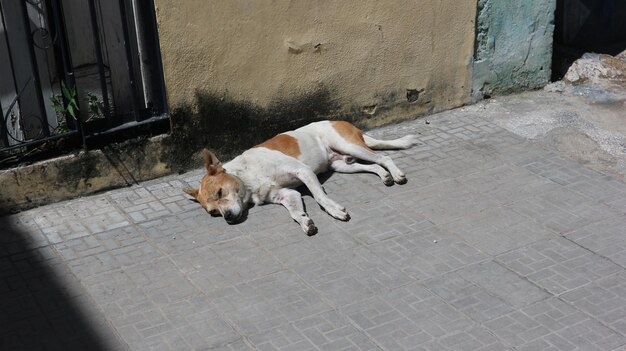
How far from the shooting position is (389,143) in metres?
7.58

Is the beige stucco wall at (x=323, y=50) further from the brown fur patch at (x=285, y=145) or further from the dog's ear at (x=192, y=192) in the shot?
the dog's ear at (x=192, y=192)

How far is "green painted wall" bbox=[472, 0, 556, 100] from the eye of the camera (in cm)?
846

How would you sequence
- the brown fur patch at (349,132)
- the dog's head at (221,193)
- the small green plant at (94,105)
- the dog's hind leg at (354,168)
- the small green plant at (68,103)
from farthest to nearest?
the brown fur patch at (349,132)
the dog's hind leg at (354,168)
the small green plant at (94,105)
the small green plant at (68,103)
the dog's head at (221,193)

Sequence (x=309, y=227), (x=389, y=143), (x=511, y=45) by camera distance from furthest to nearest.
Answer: (x=511, y=45), (x=389, y=143), (x=309, y=227)

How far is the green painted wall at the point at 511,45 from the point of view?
846 centimetres

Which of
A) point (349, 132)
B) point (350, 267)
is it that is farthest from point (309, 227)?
point (349, 132)

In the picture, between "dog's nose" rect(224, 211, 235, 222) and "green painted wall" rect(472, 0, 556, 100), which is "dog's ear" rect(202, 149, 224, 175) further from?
"green painted wall" rect(472, 0, 556, 100)

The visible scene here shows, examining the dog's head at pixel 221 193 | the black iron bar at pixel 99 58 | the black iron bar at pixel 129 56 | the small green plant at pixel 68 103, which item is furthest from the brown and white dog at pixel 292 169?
the small green plant at pixel 68 103

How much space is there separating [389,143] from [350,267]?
2048mm

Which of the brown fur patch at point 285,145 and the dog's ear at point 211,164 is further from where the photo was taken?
the brown fur patch at point 285,145

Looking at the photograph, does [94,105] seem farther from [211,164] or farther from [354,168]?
[354,168]

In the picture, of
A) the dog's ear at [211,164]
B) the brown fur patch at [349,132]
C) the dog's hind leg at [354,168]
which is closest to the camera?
the dog's ear at [211,164]

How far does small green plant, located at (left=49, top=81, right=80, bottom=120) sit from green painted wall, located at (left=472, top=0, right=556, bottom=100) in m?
4.15

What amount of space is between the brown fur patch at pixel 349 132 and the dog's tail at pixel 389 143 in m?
0.15
